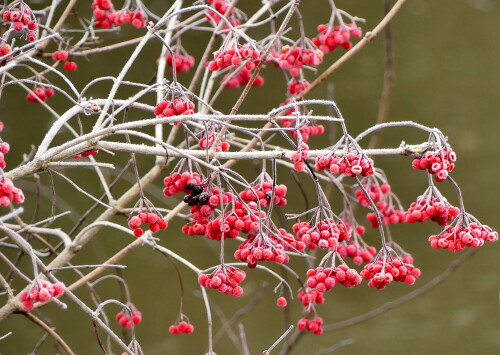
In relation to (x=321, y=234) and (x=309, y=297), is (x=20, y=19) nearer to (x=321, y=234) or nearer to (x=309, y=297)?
(x=321, y=234)

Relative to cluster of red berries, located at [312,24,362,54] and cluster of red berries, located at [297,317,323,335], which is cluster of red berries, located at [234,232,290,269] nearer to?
cluster of red berries, located at [297,317,323,335]

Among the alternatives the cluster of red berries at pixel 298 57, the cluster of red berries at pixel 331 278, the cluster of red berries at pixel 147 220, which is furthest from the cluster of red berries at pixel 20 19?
the cluster of red berries at pixel 331 278

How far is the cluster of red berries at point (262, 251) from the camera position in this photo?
118cm

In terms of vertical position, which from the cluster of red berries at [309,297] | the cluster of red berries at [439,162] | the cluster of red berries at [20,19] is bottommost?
the cluster of red berries at [309,297]

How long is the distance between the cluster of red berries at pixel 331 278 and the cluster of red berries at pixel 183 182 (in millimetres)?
252

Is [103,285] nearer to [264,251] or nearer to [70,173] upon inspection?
[70,173]

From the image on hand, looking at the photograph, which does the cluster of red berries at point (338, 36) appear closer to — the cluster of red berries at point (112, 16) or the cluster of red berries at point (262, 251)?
the cluster of red berries at point (112, 16)

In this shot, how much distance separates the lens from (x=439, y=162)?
1.20m

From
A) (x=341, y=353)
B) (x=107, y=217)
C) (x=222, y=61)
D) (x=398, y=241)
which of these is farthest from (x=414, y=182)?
(x=222, y=61)

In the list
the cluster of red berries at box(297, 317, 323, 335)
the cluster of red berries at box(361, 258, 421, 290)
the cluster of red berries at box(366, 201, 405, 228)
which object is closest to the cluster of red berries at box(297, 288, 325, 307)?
the cluster of red berries at box(297, 317, 323, 335)

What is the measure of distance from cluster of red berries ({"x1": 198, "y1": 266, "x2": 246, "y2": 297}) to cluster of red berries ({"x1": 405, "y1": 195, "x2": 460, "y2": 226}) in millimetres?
315

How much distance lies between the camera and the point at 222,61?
1.33 metres

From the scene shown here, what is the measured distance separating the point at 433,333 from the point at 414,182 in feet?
2.31

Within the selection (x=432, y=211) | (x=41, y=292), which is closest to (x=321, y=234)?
(x=432, y=211)
